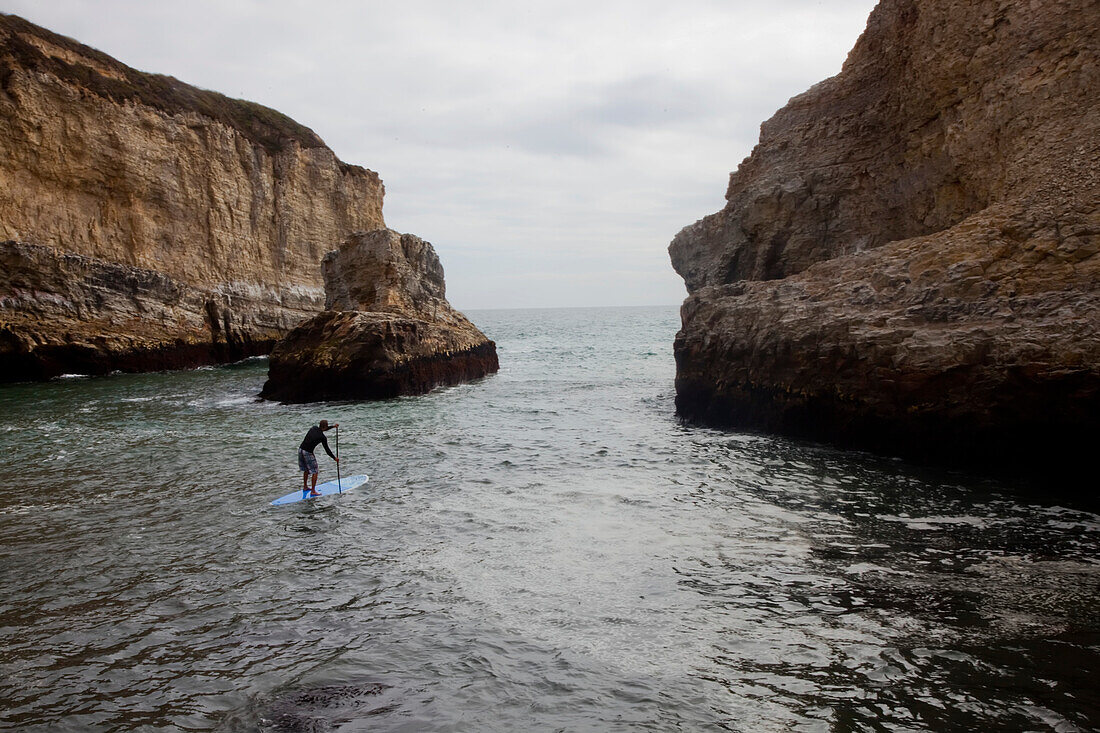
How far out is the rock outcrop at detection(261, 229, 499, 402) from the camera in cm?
2297

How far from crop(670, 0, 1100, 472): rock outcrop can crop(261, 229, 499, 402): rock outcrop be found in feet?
34.7

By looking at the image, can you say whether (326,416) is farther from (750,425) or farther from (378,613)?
(378,613)

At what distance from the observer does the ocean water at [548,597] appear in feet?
16.6

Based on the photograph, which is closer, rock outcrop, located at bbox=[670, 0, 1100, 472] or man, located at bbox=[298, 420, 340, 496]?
rock outcrop, located at bbox=[670, 0, 1100, 472]

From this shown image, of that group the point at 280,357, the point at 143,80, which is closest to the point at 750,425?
the point at 280,357

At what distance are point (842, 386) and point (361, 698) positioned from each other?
11023 mm

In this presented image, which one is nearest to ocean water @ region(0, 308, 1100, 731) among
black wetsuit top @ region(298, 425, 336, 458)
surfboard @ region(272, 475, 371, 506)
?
surfboard @ region(272, 475, 371, 506)

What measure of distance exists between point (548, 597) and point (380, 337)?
1746 centimetres

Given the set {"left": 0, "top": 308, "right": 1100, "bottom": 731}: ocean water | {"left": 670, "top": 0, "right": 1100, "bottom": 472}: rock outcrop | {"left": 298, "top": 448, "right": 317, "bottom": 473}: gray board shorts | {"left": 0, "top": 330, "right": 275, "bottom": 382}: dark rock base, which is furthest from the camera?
{"left": 0, "top": 330, "right": 275, "bottom": 382}: dark rock base

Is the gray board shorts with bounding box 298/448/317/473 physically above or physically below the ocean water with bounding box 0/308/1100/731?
above

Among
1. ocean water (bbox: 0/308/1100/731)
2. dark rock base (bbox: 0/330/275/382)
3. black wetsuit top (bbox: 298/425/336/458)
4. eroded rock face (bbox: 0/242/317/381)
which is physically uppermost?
eroded rock face (bbox: 0/242/317/381)

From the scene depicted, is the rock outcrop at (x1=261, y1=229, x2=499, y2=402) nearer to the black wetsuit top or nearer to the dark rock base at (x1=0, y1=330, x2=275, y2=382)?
the dark rock base at (x1=0, y1=330, x2=275, y2=382)

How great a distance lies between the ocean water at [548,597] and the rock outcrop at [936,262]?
1251 millimetres

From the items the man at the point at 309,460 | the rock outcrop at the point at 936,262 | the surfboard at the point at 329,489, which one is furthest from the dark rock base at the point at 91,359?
the rock outcrop at the point at 936,262
